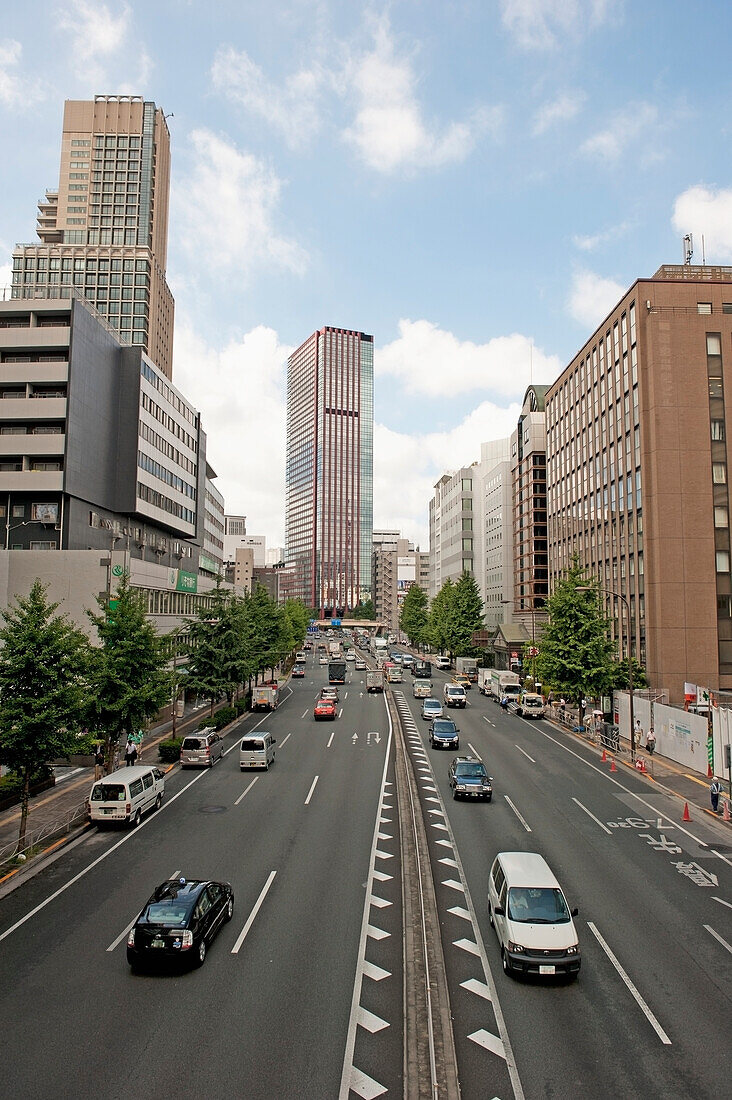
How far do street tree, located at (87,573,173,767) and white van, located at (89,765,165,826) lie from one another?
3282mm

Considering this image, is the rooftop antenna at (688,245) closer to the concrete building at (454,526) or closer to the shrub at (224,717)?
the shrub at (224,717)

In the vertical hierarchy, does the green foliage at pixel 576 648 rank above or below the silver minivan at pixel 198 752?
above

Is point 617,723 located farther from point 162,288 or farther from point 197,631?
point 162,288

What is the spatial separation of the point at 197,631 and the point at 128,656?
17524mm

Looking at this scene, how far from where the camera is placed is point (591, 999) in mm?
13852

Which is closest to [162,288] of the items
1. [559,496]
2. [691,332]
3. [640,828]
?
[559,496]

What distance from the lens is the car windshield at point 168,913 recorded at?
1505 centimetres

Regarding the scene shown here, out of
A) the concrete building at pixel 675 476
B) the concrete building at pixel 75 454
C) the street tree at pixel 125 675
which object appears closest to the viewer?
the street tree at pixel 125 675

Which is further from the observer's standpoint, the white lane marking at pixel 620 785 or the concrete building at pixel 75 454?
the concrete building at pixel 75 454

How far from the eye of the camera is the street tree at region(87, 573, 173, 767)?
30.5 metres

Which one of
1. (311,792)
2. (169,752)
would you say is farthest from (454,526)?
(311,792)

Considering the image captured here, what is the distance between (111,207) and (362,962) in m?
157

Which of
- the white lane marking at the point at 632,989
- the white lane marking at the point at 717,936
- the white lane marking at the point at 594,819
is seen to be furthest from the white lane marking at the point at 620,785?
the white lane marking at the point at 632,989

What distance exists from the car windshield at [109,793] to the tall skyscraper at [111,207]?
400 feet
